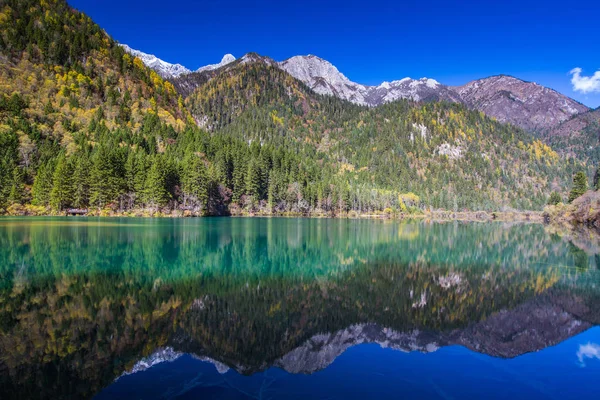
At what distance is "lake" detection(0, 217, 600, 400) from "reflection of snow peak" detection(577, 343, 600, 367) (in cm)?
A: 6

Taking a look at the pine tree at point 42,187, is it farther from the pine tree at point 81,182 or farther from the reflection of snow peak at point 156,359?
the reflection of snow peak at point 156,359

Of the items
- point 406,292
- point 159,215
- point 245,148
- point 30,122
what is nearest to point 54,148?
point 30,122

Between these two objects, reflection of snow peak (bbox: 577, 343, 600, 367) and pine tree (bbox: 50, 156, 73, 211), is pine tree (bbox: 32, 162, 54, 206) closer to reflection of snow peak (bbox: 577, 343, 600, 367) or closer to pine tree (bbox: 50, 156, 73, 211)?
pine tree (bbox: 50, 156, 73, 211)

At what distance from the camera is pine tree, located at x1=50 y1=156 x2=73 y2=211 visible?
81.9 m

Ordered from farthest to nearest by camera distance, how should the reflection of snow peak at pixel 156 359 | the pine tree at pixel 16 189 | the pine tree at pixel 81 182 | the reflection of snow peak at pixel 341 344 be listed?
1. the pine tree at pixel 81 182
2. the pine tree at pixel 16 189
3. the reflection of snow peak at pixel 341 344
4. the reflection of snow peak at pixel 156 359

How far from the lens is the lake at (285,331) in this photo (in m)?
9.66

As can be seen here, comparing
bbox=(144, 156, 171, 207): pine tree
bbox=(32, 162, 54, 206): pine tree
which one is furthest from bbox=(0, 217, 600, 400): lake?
bbox=(32, 162, 54, 206): pine tree

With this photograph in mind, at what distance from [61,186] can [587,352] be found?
91.9m

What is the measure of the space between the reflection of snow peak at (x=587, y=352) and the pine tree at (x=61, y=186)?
91.3m

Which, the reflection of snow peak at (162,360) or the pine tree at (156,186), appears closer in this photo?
the reflection of snow peak at (162,360)

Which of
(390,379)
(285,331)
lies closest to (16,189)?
(285,331)

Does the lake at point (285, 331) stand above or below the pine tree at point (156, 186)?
below

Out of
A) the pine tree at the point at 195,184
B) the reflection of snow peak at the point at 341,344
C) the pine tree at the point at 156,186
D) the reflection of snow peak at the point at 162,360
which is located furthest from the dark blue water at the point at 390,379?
the pine tree at the point at 195,184

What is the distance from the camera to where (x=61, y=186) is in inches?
3236
